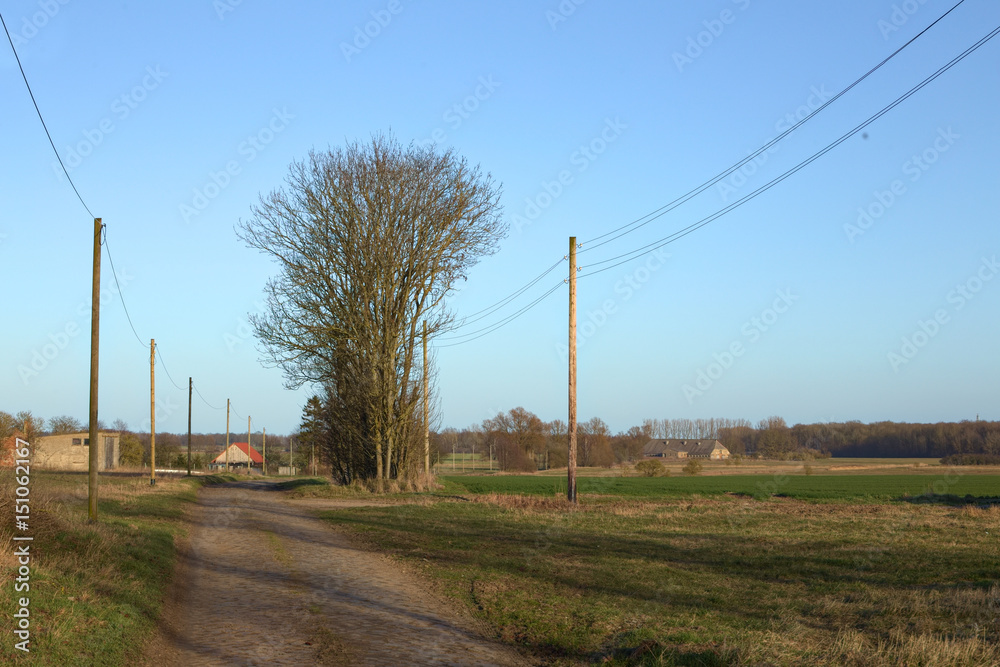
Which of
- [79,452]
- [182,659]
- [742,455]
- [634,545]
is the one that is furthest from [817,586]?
[742,455]

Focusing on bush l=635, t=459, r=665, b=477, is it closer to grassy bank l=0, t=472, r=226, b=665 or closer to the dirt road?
the dirt road

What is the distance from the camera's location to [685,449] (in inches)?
5108

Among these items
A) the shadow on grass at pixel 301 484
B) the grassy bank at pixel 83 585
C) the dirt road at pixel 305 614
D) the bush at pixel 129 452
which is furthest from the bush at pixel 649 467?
the grassy bank at pixel 83 585

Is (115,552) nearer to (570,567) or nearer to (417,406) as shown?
(570,567)

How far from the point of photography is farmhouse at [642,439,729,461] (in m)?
126

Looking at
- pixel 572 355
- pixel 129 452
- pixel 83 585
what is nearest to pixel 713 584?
pixel 83 585

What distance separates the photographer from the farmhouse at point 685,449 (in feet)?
414

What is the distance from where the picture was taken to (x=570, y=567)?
1255cm

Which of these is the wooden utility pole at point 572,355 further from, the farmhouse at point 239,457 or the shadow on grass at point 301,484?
the farmhouse at point 239,457

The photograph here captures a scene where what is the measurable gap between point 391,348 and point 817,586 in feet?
72.7

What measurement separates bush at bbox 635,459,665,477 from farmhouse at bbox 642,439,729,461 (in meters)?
48.9

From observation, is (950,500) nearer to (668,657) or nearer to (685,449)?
(668,657)

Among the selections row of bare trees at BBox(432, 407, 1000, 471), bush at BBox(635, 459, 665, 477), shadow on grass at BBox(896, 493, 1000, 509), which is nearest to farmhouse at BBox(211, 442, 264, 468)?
row of bare trees at BBox(432, 407, 1000, 471)

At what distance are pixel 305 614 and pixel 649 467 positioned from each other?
6930 centimetres
